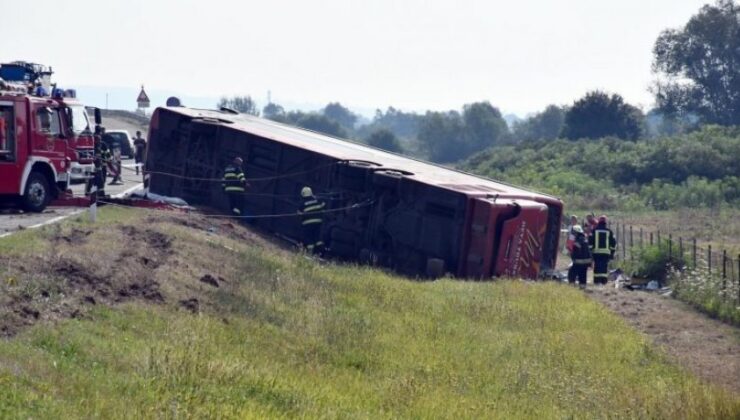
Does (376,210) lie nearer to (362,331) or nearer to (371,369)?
(362,331)

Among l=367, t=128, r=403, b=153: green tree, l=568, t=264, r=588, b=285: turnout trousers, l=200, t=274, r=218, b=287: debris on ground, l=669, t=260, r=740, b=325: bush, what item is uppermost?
l=200, t=274, r=218, b=287: debris on ground

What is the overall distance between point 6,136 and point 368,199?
6670 millimetres

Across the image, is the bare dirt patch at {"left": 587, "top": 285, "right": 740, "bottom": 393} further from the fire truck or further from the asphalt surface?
the fire truck

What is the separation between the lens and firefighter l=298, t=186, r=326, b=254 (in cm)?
2242

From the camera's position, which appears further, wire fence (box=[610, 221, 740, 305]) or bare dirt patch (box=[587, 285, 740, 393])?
wire fence (box=[610, 221, 740, 305])

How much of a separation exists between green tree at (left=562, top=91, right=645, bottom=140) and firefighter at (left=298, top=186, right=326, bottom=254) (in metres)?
58.2

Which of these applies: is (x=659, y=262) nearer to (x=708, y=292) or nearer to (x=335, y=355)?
(x=708, y=292)

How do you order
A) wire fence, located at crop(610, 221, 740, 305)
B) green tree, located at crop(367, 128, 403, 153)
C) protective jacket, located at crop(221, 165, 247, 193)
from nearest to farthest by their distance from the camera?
wire fence, located at crop(610, 221, 740, 305)
protective jacket, located at crop(221, 165, 247, 193)
green tree, located at crop(367, 128, 403, 153)

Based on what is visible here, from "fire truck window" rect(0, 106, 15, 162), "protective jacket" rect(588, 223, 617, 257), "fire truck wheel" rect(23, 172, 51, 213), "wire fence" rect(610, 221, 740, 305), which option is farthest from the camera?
"protective jacket" rect(588, 223, 617, 257)

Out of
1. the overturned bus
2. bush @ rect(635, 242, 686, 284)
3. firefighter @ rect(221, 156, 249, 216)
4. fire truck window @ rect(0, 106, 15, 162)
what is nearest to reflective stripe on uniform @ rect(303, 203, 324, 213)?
the overturned bus

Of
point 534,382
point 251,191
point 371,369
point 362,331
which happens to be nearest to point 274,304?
point 362,331

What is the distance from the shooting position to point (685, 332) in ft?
59.8

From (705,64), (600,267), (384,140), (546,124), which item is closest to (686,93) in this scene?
(705,64)

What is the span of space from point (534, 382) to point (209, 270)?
5.02 m
